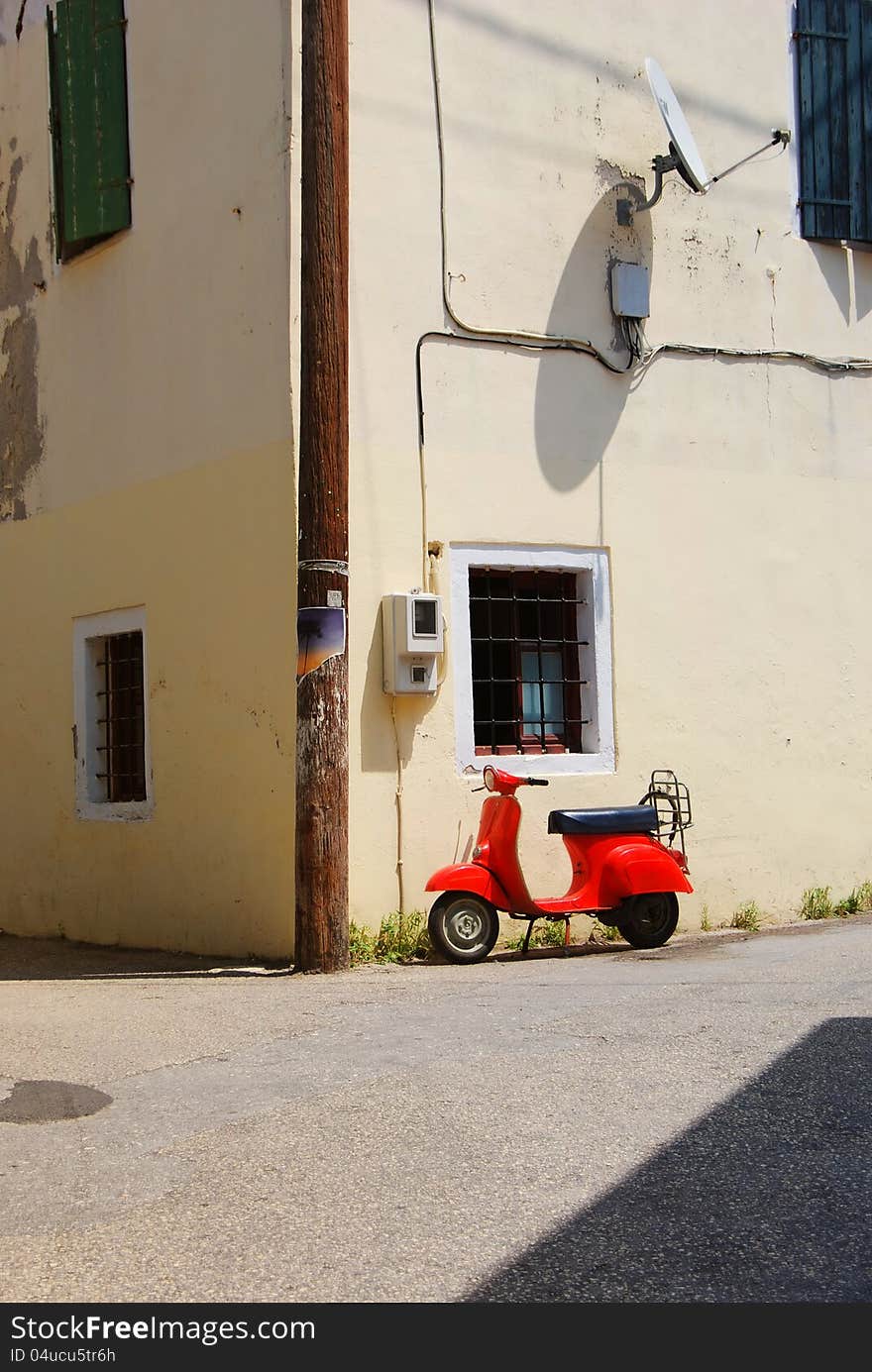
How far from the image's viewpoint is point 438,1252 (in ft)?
12.1

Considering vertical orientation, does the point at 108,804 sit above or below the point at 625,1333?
above

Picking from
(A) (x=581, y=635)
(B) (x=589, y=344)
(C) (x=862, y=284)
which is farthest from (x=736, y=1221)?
(C) (x=862, y=284)

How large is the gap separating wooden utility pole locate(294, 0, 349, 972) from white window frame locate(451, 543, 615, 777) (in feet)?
3.55

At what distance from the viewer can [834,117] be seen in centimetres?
1119

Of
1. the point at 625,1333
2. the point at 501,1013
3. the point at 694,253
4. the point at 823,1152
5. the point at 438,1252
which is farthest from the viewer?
the point at 694,253

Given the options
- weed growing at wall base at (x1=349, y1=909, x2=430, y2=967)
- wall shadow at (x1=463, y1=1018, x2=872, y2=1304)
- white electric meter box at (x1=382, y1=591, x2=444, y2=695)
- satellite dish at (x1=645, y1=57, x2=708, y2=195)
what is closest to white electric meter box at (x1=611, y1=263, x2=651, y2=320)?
satellite dish at (x1=645, y1=57, x2=708, y2=195)

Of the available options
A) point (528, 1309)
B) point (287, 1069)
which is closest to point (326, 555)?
point (287, 1069)

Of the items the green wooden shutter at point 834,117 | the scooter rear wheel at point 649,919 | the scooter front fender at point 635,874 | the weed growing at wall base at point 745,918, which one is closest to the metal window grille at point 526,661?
the scooter front fender at point 635,874

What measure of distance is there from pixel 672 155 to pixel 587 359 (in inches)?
55.6

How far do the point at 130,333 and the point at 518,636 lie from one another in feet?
11.1

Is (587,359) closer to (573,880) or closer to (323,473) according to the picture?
(323,473)

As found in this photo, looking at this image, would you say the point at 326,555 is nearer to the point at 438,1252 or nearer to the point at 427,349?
the point at 427,349

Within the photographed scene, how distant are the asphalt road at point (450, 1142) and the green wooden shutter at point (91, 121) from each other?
5768 millimetres

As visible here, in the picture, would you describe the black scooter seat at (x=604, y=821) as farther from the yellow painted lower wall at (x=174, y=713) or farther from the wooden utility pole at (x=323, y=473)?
the yellow painted lower wall at (x=174, y=713)
